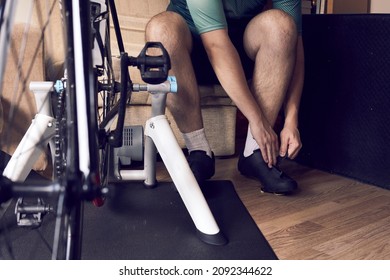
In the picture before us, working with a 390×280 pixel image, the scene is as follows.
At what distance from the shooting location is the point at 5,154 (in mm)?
1109

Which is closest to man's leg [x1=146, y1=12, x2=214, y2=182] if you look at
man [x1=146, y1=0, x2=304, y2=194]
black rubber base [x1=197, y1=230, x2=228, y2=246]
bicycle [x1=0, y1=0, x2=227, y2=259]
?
man [x1=146, y1=0, x2=304, y2=194]

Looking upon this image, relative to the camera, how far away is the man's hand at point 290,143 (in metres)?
1.18

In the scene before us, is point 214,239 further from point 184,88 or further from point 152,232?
point 184,88

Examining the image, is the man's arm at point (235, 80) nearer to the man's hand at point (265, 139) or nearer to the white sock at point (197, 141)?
the man's hand at point (265, 139)

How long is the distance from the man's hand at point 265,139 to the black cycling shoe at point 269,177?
89 millimetres

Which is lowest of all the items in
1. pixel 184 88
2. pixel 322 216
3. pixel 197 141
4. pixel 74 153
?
pixel 322 216

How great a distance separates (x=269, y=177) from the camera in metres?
1.24

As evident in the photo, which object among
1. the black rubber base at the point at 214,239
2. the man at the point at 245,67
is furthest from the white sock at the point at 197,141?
the black rubber base at the point at 214,239

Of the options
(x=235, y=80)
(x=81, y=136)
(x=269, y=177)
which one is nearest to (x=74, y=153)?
(x=81, y=136)

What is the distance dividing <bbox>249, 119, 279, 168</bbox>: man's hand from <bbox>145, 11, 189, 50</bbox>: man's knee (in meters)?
0.26

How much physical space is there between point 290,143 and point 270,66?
21 centimetres

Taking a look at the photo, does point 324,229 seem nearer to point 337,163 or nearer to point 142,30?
point 337,163

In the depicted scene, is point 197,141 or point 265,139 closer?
point 265,139
